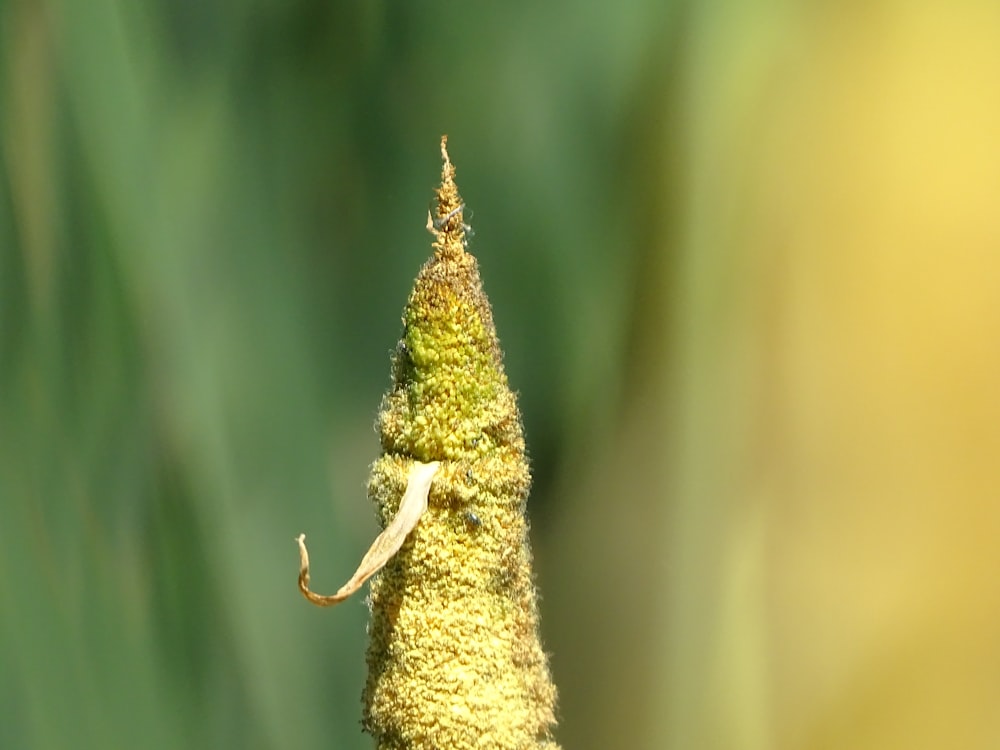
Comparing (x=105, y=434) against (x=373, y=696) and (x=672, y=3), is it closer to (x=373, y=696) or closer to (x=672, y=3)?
(x=373, y=696)

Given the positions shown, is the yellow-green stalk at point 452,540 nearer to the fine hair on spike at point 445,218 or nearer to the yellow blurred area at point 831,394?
the fine hair on spike at point 445,218

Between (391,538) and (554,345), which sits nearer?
(391,538)

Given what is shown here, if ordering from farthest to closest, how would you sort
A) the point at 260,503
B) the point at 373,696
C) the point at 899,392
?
1. the point at 260,503
2. the point at 899,392
3. the point at 373,696

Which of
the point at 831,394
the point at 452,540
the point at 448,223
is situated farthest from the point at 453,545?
the point at 831,394

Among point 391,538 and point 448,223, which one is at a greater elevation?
point 448,223

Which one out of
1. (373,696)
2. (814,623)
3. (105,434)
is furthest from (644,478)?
(105,434)

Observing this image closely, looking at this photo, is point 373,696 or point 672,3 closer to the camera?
point 373,696

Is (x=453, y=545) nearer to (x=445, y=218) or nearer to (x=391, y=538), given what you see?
(x=391, y=538)

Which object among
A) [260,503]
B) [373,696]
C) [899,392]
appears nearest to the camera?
[373,696]
